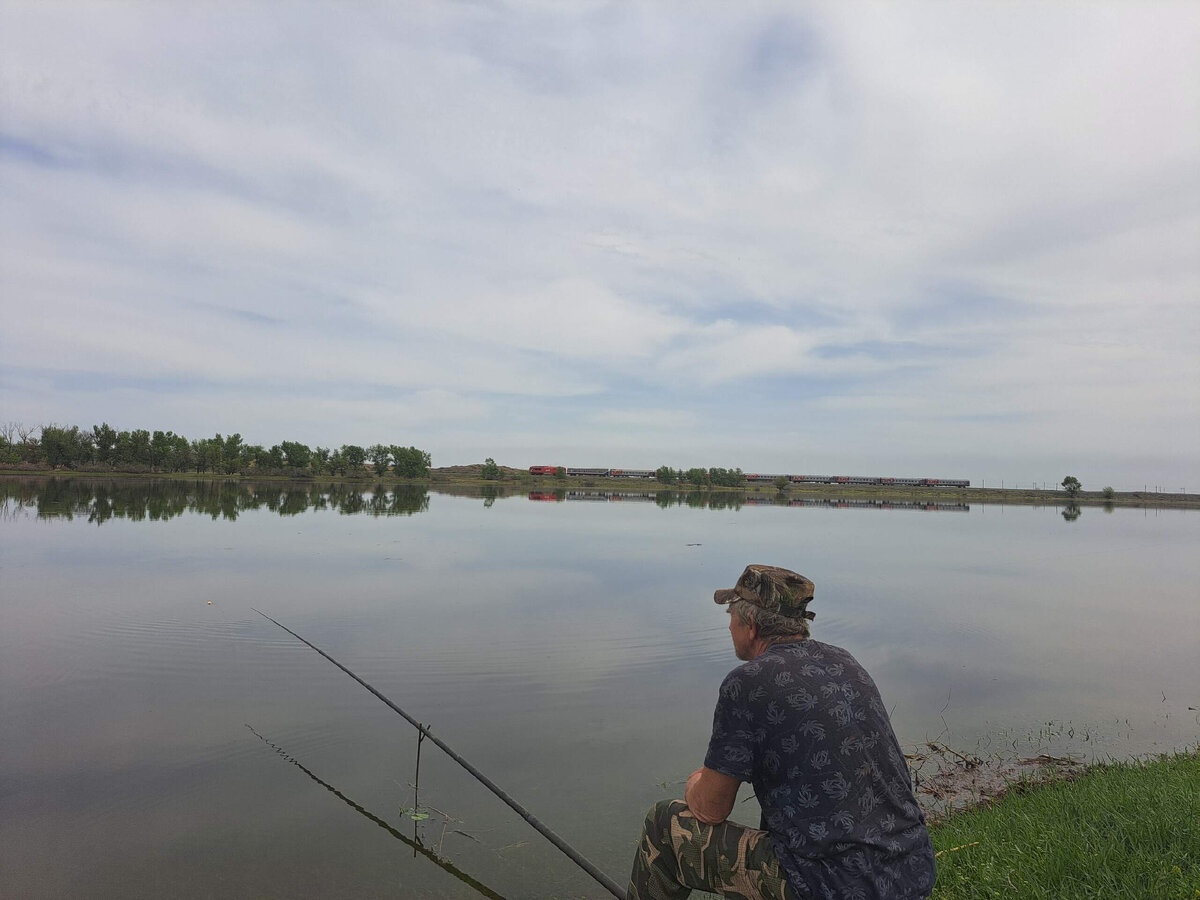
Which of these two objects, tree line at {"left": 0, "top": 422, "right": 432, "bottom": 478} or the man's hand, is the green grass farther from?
tree line at {"left": 0, "top": 422, "right": 432, "bottom": 478}

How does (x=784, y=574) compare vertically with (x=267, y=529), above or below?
above

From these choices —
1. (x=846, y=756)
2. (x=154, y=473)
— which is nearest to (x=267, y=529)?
(x=846, y=756)

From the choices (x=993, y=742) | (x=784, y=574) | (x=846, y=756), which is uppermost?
(x=784, y=574)

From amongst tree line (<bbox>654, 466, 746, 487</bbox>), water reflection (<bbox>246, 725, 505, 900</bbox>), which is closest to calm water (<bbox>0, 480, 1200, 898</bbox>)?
water reflection (<bbox>246, 725, 505, 900</bbox>)

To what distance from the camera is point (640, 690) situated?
405 inches

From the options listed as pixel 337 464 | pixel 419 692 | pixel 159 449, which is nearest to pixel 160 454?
pixel 159 449

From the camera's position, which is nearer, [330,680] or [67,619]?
[330,680]

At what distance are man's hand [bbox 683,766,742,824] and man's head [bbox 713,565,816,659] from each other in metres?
0.52

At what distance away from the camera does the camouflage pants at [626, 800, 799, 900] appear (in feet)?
9.48

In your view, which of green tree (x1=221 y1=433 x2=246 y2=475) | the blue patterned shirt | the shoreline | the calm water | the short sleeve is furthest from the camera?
the shoreline

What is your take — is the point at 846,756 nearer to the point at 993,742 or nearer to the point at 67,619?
the point at 993,742

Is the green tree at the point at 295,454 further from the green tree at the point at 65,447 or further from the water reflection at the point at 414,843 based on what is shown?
the water reflection at the point at 414,843

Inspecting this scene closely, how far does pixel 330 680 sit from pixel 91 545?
17452 millimetres

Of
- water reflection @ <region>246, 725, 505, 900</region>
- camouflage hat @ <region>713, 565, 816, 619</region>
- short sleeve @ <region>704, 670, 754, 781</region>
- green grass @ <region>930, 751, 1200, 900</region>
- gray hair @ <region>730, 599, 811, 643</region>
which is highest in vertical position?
camouflage hat @ <region>713, 565, 816, 619</region>
